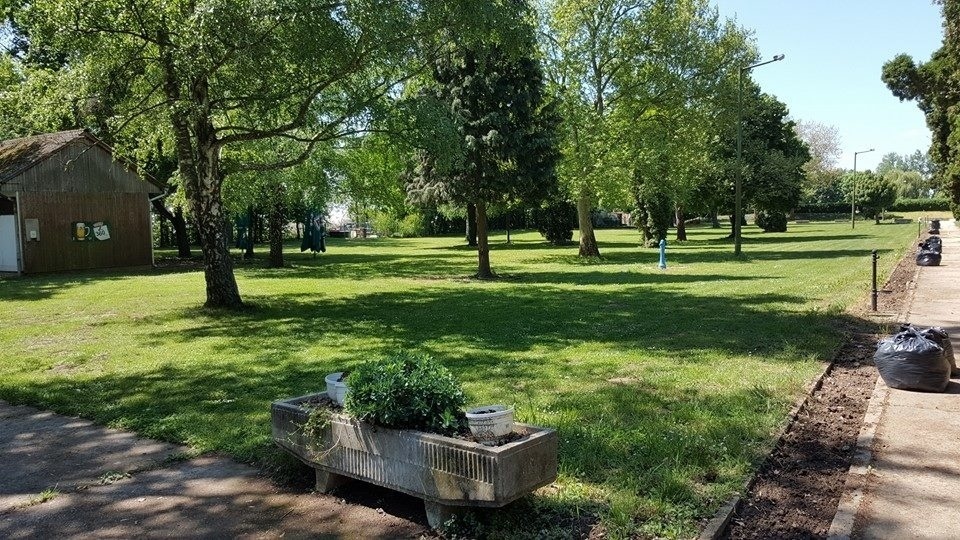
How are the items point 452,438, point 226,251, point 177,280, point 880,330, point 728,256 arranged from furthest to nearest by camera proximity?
point 728,256, point 177,280, point 226,251, point 880,330, point 452,438

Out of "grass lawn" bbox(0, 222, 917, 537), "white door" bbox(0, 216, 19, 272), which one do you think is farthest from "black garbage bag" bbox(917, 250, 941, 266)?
"white door" bbox(0, 216, 19, 272)

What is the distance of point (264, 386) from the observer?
787cm

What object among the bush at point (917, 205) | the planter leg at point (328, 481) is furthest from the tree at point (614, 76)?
the bush at point (917, 205)

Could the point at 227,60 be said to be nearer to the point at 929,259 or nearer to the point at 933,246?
the point at 929,259

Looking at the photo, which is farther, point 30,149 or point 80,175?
point 80,175

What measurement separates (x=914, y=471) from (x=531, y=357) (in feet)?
15.7

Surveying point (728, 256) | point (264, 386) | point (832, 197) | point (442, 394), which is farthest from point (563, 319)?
point (832, 197)

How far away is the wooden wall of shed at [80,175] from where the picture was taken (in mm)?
23125

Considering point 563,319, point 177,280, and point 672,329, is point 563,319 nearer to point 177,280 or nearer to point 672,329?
point 672,329

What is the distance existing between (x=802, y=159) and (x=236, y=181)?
33945 mm

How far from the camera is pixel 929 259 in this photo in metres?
21.8

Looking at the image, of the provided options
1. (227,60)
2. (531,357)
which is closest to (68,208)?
(227,60)

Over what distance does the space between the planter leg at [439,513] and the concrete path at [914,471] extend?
Result: 2.31 meters

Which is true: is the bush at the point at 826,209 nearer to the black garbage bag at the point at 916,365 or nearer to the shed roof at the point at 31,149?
the shed roof at the point at 31,149
